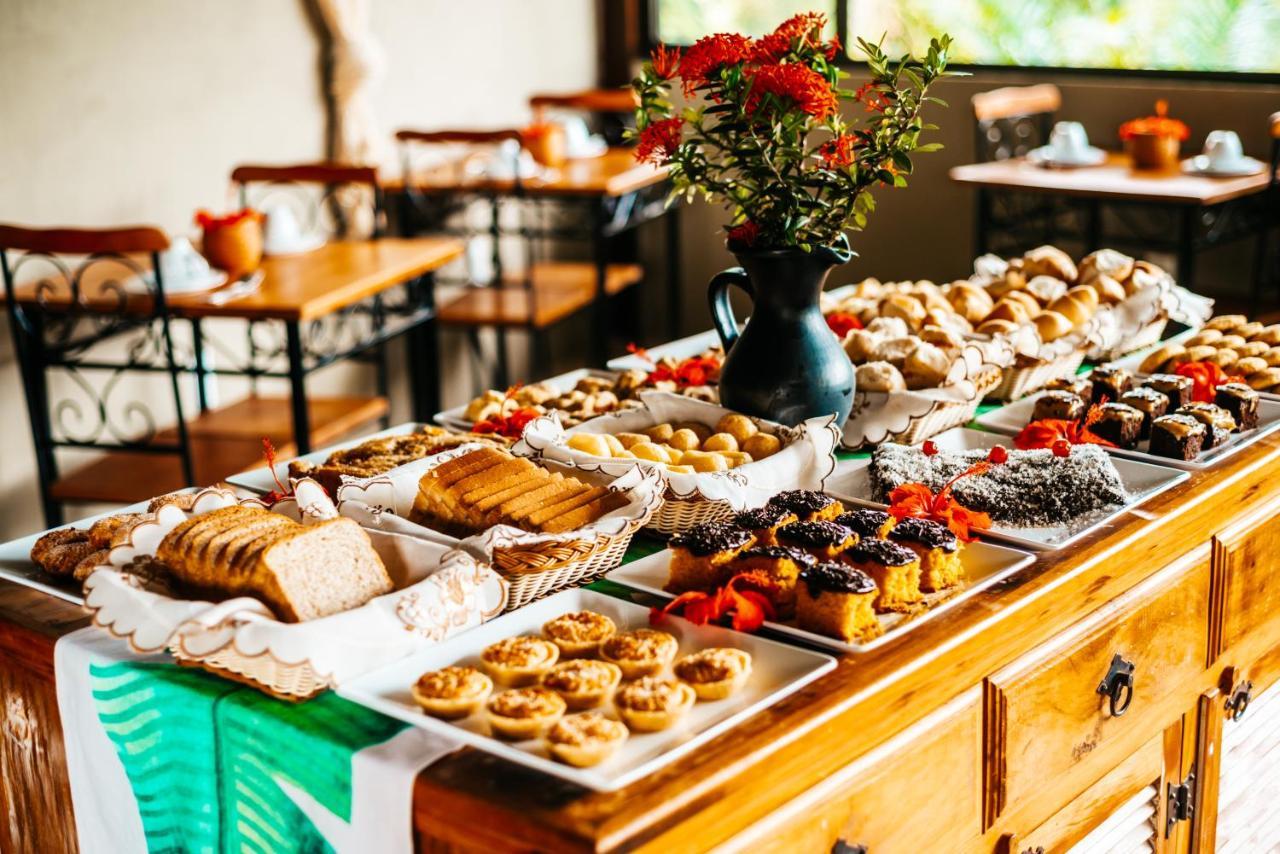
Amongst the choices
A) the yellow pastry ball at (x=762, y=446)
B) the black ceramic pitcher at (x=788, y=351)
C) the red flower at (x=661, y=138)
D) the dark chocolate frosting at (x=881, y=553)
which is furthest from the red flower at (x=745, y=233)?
the dark chocolate frosting at (x=881, y=553)

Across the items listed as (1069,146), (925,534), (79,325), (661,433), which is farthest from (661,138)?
(1069,146)

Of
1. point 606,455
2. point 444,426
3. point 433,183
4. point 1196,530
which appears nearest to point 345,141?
point 433,183

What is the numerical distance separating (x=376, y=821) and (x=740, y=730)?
12.0 inches

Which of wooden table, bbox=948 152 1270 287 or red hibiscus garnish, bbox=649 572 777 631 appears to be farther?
wooden table, bbox=948 152 1270 287

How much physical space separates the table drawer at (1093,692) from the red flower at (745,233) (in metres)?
0.60

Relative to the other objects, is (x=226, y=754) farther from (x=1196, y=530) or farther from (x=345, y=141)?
(x=345, y=141)

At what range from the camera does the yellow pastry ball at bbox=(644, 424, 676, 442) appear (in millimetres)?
1680

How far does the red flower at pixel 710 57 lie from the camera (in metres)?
1.58

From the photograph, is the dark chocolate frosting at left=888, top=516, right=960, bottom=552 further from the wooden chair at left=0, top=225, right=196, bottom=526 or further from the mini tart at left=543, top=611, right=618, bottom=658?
the wooden chair at left=0, top=225, right=196, bottom=526

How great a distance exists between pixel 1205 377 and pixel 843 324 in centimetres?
53

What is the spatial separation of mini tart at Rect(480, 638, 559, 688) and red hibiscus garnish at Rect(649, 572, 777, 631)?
0.14 m

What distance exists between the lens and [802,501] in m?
1.46

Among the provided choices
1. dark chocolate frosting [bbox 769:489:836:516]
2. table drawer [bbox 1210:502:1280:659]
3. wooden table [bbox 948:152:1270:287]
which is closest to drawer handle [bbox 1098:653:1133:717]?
table drawer [bbox 1210:502:1280:659]

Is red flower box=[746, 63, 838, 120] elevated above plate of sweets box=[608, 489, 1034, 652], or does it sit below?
above
